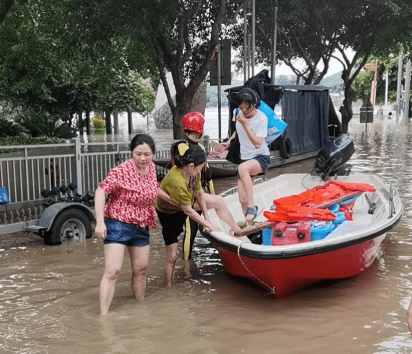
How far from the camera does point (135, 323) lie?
5.59 meters

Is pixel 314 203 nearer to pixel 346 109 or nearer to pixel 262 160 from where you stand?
pixel 262 160

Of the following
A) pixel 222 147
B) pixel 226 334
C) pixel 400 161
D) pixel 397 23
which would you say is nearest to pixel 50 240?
pixel 222 147

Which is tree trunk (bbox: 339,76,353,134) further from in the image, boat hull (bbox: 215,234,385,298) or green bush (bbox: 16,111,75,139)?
boat hull (bbox: 215,234,385,298)

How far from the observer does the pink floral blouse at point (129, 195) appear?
541cm

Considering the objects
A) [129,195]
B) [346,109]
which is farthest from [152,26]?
[346,109]

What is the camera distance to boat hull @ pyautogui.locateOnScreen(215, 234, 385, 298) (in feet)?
18.8

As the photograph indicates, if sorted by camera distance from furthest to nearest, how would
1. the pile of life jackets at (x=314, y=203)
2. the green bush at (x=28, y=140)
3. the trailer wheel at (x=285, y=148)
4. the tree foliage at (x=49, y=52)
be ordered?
the green bush at (x=28, y=140) < the trailer wheel at (x=285, y=148) < the tree foliage at (x=49, y=52) < the pile of life jackets at (x=314, y=203)

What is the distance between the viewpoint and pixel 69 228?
8.73m

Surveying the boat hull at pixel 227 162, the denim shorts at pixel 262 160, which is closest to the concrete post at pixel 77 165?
the boat hull at pixel 227 162

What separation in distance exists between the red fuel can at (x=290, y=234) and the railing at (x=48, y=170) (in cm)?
414

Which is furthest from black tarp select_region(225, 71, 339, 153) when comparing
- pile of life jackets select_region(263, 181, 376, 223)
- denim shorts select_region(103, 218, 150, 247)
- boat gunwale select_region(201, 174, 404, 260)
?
denim shorts select_region(103, 218, 150, 247)

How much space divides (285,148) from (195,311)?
14.0m

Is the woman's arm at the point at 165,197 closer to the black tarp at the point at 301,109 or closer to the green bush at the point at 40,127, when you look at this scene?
the black tarp at the point at 301,109

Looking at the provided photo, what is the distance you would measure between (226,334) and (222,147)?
10.1 ft
